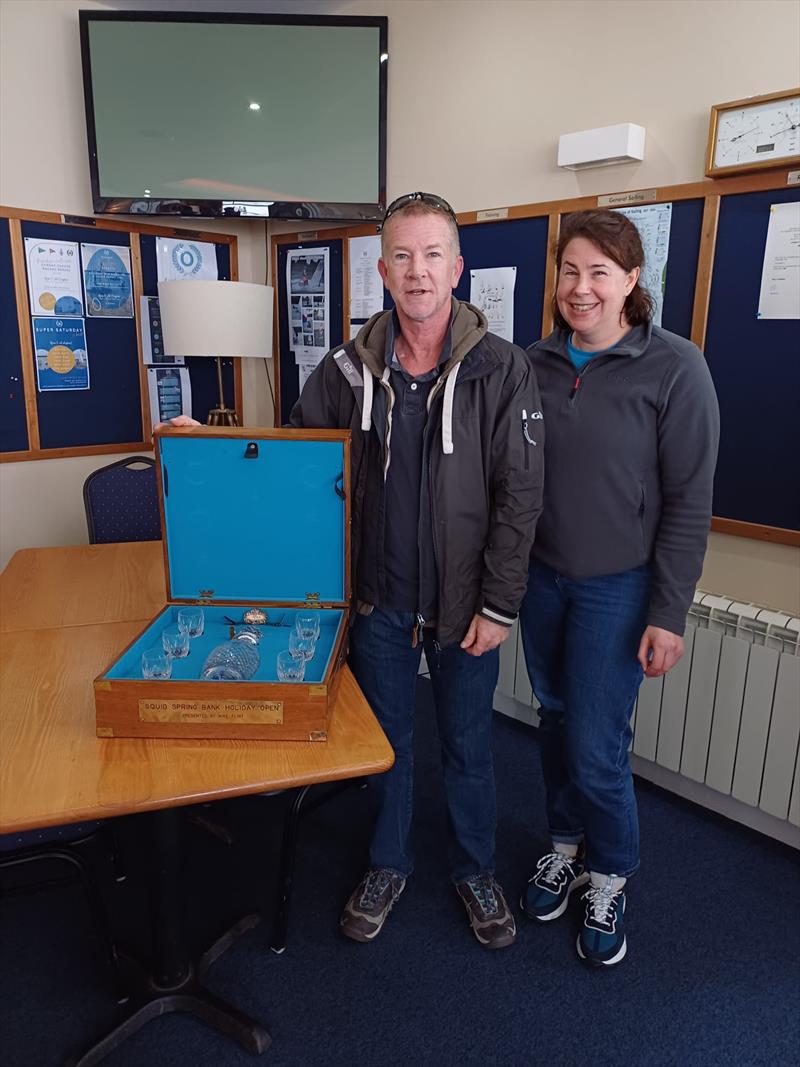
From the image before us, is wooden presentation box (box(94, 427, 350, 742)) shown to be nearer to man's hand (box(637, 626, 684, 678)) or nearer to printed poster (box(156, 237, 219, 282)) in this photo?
man's hand (box(637, 626, 684, 678))

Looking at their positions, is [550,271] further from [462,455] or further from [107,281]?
[107,281]

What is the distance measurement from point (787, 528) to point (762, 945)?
1.10m

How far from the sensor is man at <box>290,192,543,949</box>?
1542 millimetres

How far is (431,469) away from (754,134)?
1.40 m

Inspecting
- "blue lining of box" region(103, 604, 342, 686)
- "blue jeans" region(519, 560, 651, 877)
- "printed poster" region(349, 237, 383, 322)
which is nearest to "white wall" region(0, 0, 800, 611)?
"printed poster" region(349, 237, 383, 322)

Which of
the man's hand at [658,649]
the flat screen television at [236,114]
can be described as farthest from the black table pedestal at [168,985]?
the flat screen television at [236,114]

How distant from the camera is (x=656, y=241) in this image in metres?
2.38

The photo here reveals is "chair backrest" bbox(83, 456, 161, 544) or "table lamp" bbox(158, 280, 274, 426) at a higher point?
"table lamp" bbox(158, 280, 274, 426)

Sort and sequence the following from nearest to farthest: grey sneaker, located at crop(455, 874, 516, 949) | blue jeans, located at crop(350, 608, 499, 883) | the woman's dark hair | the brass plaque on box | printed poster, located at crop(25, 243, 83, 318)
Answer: the brass plaque on box, the woman's dark hair, blue jeans, located at crop(350, 608, 499, 883), grey sneaker, located at crop(455, 874, 516, 949), printed poster, located at crop(25, 243, 83, 318)

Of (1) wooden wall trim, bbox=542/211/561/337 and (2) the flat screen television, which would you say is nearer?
(1) wooden wall trim, bbox=542/211/561/337

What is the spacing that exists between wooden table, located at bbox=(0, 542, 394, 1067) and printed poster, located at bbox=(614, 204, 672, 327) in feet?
5.29

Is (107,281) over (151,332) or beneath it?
over

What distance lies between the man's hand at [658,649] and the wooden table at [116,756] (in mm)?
624

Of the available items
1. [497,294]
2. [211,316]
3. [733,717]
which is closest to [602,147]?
[497,294]
